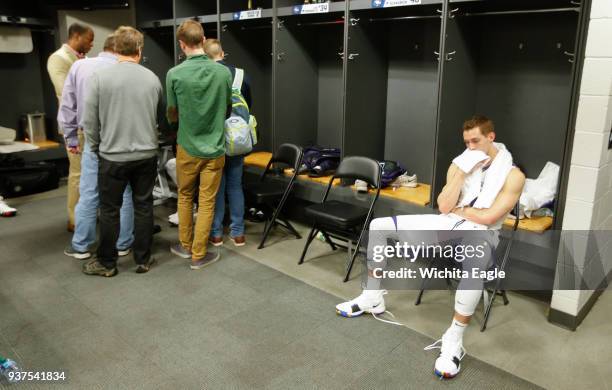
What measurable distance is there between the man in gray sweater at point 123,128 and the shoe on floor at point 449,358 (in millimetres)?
1952

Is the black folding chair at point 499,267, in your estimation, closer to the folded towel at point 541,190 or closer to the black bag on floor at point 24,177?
the folded towel at point 541,190

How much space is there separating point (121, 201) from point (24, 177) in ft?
8.51

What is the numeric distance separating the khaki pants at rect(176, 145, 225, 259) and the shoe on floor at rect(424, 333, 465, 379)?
5.71ft

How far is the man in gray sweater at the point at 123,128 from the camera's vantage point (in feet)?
9.61

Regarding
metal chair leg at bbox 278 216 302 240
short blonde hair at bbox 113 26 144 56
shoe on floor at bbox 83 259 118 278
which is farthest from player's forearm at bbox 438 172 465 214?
shoe on floor at bbox 83 259 118 278

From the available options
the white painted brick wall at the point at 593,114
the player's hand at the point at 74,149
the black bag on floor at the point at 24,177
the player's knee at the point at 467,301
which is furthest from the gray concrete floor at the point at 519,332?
the black bag on floor at the point at 24,177

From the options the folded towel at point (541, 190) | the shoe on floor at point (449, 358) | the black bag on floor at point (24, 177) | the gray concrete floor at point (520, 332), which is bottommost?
the gray concrete floor at point (520, 332)

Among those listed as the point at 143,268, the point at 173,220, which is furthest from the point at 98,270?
the point at 173,220

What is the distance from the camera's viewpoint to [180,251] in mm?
3668

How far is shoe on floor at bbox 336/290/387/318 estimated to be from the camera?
2.80 metres

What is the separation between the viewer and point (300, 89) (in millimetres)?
4480
